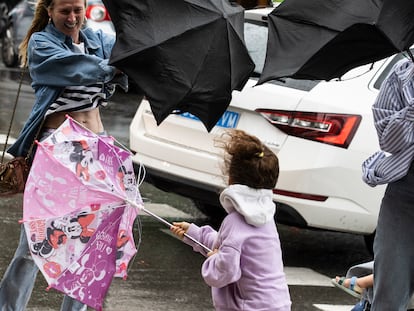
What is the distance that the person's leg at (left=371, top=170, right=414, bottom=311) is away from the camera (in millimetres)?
4496

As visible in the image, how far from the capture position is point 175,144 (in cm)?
750

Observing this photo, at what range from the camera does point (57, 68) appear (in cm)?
460

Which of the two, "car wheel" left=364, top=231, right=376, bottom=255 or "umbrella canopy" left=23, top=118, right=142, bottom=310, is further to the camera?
"car wheel" left=364, top=231, right=376, bottom=255

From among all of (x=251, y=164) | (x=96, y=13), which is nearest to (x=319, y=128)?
(x=251, y=164)

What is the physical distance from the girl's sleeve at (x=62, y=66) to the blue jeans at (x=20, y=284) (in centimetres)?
81

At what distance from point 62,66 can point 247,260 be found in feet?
4.02

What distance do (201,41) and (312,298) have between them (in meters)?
3.43

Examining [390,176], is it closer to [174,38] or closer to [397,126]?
[397,126]

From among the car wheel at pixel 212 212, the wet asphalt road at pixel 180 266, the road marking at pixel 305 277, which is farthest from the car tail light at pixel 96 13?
the road marking at pixel 305 277

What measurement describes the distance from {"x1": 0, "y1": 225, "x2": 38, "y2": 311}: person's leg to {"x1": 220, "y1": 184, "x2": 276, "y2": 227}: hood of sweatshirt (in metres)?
1.26

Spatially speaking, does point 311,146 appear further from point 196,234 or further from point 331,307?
point 196,234

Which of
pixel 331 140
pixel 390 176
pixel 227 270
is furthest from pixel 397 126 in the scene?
pixel 331 140

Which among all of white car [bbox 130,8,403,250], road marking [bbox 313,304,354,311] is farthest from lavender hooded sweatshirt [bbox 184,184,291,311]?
white car [bbox 130,8,403,250]

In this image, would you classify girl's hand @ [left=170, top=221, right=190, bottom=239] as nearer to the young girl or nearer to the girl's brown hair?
the young girl
